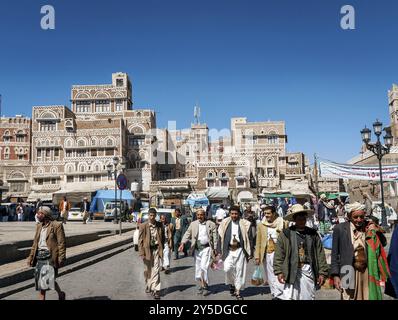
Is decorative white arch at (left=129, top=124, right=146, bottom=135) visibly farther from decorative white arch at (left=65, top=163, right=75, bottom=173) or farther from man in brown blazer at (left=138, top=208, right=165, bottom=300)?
man in brown blazer at (left=138, top=208, right=165, bottom=300)

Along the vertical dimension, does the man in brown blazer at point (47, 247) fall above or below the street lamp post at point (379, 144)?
below

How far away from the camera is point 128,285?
813cm

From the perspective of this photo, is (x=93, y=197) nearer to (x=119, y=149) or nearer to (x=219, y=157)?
(x=119, y=149)

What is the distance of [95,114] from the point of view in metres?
69.9

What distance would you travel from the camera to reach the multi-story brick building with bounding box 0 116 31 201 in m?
58.4

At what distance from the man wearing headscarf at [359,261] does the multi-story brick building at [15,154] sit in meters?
58.3

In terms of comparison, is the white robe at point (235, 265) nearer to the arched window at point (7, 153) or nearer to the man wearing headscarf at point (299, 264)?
the man wearing headscarf at point (299, 264)

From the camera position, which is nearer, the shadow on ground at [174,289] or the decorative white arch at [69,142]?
the shadow on ground at [174,289]

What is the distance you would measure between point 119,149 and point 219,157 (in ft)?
89.4

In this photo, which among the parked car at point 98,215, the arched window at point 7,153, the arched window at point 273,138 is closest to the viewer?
the parked car at point 98,215

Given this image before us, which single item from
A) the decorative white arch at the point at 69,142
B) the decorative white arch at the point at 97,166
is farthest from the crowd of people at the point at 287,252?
the decorative white arch at the point at 69,142

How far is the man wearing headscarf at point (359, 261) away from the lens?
4.49m

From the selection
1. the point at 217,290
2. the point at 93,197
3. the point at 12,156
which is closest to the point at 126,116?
the point at 12,156
